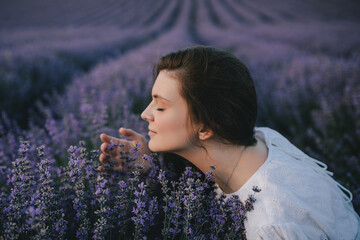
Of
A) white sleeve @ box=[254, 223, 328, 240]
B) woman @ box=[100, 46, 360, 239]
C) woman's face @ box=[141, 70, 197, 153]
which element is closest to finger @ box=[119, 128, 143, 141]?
woman @ box=[100, 46, 360, 239]

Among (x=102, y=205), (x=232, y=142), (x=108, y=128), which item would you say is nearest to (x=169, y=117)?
(x=232, y=142)

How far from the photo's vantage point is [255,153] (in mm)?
1388

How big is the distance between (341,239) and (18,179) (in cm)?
154

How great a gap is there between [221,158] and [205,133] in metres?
0.19

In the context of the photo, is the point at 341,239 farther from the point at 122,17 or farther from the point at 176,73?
the point at 122,17

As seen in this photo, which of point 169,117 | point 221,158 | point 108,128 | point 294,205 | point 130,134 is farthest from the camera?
point 108,128

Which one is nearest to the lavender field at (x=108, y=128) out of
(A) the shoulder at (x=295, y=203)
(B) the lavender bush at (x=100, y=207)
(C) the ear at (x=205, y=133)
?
(B) the lavender bush at (x=100, y=207)

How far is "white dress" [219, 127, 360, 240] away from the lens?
3.49 feet

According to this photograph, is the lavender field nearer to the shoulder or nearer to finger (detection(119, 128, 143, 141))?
the shoulder

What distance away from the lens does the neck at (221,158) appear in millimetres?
1323

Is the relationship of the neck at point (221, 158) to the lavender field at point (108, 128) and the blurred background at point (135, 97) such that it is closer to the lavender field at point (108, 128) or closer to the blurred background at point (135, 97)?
the lavender field at point (108, 128)

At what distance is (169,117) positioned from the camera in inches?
48.3

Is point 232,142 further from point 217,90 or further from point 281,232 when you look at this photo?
point 281,232

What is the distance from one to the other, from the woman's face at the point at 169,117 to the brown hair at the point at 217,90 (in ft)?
0.12
